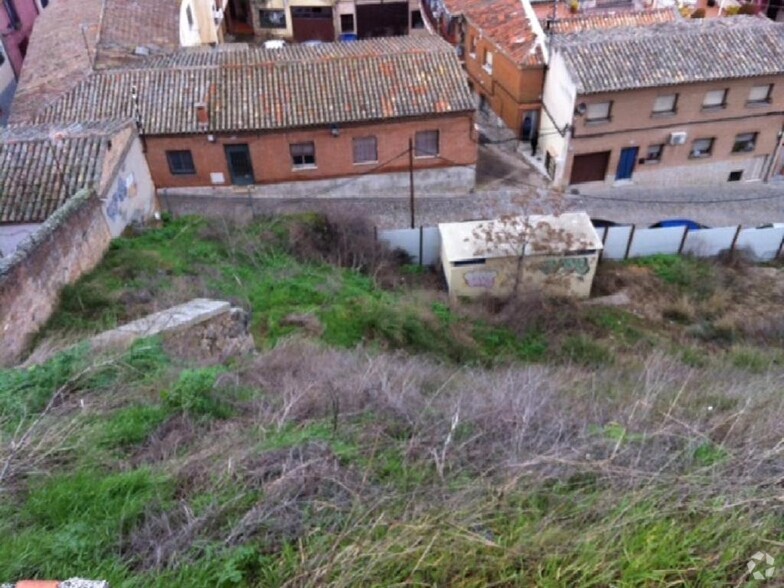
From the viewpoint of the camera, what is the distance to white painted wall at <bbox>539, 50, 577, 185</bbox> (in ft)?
68.8

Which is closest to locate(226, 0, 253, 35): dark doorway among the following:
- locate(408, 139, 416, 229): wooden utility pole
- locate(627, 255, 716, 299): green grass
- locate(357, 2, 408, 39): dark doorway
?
locate(357, 2, 408, 39): dark doorway

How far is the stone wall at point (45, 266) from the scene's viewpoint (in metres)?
10.2

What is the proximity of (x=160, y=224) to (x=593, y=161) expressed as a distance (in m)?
14.6

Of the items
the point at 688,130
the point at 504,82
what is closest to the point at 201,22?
the point at 504,82

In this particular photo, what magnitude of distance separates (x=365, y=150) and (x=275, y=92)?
Answer: 10.9 ft

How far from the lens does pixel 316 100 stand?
19844mm

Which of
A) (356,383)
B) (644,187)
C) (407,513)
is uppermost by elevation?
(407,513)

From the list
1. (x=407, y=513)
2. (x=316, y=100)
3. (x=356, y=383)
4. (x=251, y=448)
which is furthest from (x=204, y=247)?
(x=407, y=513)

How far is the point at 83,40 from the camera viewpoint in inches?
869

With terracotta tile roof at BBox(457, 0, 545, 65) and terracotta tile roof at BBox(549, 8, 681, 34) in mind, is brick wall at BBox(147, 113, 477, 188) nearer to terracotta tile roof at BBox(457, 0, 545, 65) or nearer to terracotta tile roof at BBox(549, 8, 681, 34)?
terracotta tile roof at BBox(457, 0, 545, 65)

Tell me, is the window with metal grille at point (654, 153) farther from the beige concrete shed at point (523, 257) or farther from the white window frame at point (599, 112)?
the beige concrete shed at point (523, 257)

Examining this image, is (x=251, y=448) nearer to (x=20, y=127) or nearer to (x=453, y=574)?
(x=453, y=574)

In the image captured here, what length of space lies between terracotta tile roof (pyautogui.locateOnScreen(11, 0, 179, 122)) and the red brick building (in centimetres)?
121

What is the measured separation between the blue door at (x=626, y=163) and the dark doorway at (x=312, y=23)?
1680 cm
